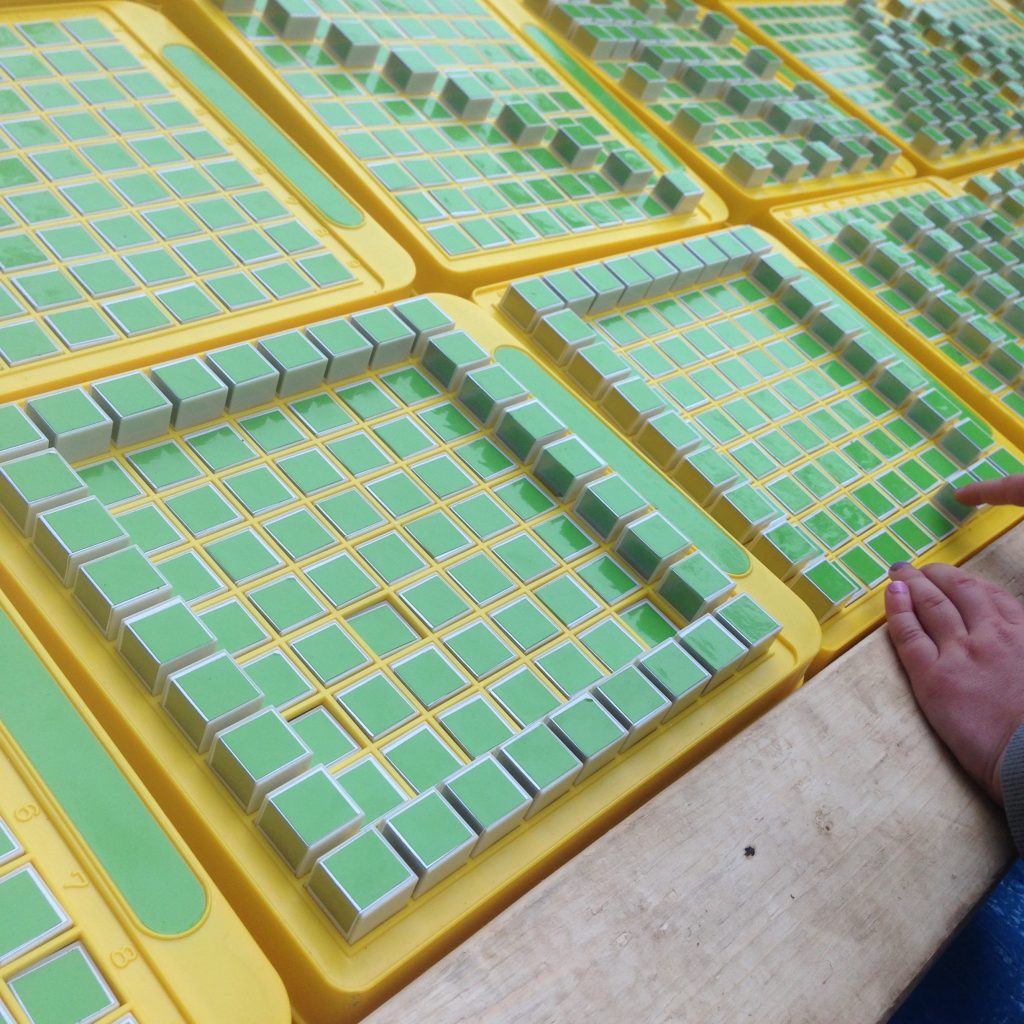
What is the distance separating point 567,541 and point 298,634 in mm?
307

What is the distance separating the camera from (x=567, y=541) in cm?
108

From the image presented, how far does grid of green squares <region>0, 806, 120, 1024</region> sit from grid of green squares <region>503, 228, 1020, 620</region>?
2.60ft

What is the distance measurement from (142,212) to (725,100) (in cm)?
120

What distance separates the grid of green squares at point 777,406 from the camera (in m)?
1.23

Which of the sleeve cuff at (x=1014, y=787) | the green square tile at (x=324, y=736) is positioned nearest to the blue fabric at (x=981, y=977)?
the sleeve cuff at (x=1014, y=787)

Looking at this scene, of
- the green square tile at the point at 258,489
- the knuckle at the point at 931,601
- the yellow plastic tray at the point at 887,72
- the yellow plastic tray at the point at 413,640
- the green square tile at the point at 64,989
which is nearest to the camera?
the green square tile at the point at 64,989

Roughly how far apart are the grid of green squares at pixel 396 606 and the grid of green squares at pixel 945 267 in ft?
2.66

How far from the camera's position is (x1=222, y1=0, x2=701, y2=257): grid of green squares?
4.58ft

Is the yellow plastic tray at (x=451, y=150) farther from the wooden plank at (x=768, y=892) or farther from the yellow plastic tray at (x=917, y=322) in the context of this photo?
the wooden plank at (x=768, y=892)

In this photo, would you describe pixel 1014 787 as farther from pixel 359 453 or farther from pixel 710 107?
pixel 710 107

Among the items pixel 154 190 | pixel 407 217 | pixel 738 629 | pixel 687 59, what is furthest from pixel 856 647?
pixel 687 59

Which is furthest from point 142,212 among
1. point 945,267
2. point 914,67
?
point 914,67

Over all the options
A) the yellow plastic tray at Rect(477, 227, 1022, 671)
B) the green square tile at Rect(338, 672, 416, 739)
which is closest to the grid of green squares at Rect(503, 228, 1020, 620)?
the yellow plastic tray at Rect(477, 227, 1022, 671)

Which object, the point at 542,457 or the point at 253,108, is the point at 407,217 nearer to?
the point at 253,108
